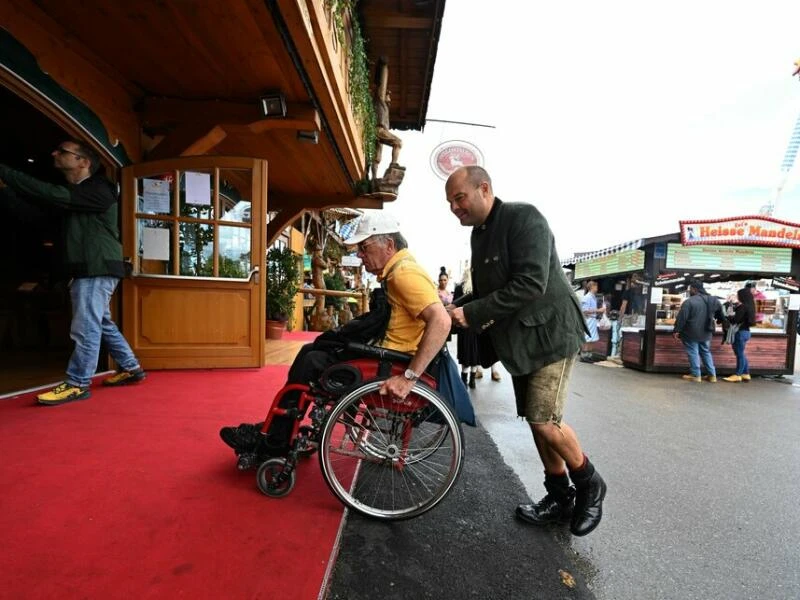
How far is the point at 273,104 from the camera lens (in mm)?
3875

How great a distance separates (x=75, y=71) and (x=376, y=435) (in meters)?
3.86

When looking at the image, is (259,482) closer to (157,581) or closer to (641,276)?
(157,581)

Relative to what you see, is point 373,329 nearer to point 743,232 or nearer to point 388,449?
point 388,449

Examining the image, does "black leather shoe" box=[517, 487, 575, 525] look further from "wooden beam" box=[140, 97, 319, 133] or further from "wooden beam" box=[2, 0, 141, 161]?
"wooden beam" box=[2, 0, 141, 161]

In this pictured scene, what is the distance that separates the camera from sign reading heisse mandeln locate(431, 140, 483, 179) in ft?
24.6

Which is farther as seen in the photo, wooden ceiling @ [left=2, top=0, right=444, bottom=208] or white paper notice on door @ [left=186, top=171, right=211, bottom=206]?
white paper notice on door @ [left=186, top=171, right=211, bottom=206]

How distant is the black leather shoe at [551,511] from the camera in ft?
6.46

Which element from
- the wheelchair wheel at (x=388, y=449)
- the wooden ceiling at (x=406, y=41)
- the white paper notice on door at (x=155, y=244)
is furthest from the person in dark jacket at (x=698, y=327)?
the white paper notice on door at (x=155, y=244)

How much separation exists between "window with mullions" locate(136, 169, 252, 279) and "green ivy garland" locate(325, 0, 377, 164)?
69.7 inches

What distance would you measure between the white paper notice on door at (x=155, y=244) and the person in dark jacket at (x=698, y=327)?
306 inches

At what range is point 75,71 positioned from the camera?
3373 millimetres

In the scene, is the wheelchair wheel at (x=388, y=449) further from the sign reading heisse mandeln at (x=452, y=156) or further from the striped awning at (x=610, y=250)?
the striped awning at (x=610, y=250)

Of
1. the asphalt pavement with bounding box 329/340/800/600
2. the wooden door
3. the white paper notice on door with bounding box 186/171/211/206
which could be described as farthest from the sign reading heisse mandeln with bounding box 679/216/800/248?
the white paper notice on door with bounding box 186/171/211/206

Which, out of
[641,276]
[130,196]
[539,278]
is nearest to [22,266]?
[130,196]
